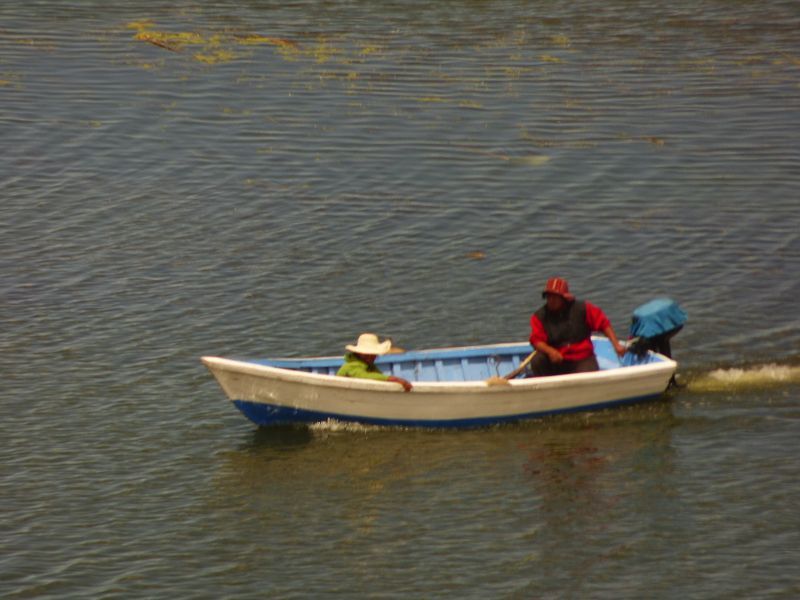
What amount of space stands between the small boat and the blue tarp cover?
40cm

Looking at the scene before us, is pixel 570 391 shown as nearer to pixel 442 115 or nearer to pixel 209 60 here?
pixel 442 115

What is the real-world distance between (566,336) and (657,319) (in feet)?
4.21

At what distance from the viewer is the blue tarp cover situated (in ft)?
67.7

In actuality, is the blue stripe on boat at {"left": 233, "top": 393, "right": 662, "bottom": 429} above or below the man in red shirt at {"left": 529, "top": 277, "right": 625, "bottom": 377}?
below

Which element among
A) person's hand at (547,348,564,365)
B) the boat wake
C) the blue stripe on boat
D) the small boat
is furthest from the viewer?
the boat wake

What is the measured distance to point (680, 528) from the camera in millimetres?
17594

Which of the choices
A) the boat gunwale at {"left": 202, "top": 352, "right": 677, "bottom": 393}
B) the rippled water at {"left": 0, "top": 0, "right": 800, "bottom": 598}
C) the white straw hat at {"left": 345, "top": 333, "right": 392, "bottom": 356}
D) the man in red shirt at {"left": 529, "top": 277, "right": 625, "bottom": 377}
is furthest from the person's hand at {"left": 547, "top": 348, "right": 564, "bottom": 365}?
the white straw hat at {"left": 345, "top": 333, "right": 392, "bottom": 356}

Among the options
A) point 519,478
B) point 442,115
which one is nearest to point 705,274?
point 519,478

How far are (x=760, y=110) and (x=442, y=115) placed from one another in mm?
7078

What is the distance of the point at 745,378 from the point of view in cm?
2155

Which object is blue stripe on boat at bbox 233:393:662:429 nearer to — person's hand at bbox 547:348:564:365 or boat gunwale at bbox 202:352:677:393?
boat gunwale at bbox 202:352:677:393

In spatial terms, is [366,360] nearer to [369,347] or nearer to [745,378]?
[369,347]

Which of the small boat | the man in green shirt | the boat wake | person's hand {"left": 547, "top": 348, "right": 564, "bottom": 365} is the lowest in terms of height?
the boat wake

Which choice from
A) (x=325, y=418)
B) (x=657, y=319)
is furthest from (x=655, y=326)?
(x=325, y=418)
